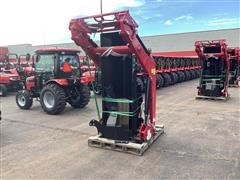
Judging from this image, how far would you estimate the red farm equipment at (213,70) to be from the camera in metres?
9.67

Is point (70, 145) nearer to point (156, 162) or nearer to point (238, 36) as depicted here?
point (156, 162)

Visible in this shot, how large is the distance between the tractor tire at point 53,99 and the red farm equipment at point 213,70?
5.61m

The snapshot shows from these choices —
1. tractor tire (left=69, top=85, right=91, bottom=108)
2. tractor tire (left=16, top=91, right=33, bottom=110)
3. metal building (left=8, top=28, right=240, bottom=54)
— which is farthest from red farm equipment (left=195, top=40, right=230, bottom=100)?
metal building (left=8, top=28, right=240, bottom=54)

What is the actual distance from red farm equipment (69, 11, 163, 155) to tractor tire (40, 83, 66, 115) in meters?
2.65

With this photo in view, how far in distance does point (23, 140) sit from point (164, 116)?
3863mm

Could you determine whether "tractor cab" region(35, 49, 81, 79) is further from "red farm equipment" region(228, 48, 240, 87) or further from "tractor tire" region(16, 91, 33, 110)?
"red farm equipment" region(228, 48, 240, 87)

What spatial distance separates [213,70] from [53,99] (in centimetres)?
661

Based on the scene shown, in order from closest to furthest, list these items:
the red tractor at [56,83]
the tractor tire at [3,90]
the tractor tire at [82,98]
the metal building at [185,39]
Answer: the red tractor at [56,83] → the tractor tire at [82,98] → the tractor tire at [3,90] → the metal building at [185,39]

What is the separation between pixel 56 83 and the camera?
7.31 meters

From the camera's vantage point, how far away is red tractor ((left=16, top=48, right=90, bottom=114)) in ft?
23.7

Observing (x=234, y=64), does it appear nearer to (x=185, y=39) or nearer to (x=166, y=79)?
(x=166, y=79)

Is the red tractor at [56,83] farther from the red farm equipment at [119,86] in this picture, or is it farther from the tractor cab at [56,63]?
the red farm equipment at [119,86]

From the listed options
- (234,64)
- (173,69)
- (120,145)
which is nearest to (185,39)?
(173,69)

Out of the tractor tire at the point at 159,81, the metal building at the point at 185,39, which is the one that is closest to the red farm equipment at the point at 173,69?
the tractor tire at the point at 159,81
